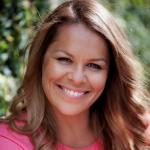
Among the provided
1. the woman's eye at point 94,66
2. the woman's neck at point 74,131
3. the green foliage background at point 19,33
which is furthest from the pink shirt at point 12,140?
the green foliage background at point 19,33

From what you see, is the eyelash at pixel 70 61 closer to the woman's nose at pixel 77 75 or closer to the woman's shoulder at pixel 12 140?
the woman's nose at pixel 77 75

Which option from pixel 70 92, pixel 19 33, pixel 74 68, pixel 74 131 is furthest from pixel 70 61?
pixel 19 33

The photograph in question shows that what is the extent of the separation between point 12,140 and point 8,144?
4 centimetres

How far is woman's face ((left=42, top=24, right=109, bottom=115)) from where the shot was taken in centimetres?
350

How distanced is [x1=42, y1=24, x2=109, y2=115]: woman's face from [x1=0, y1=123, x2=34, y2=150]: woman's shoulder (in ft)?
0.86

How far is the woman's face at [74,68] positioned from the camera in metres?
3.50

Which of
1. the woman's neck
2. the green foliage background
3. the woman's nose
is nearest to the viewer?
the woman's nose

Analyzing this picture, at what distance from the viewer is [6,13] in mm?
5680

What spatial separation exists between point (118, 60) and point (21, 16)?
214cm

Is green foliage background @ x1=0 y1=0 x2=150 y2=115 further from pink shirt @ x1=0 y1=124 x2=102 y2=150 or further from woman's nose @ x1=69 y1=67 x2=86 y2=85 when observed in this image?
woman's nose @ x1=69 y1=67 x2=86 y2=85

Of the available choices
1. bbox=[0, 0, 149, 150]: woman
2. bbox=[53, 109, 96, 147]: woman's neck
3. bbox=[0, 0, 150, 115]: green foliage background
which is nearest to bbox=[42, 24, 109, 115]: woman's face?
bbox=[0, 0, 149, 150]: woman

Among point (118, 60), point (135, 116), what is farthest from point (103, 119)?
point (118, 60)

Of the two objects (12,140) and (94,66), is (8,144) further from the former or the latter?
(94,66)

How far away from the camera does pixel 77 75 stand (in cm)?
348
